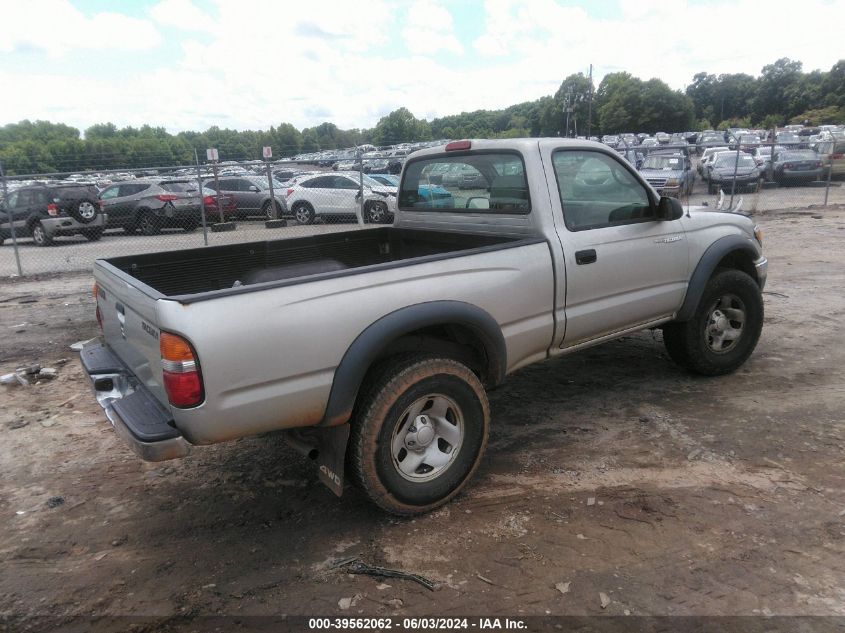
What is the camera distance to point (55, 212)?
14.3 m

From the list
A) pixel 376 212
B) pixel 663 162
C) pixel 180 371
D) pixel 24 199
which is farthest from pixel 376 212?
pixel 180 371

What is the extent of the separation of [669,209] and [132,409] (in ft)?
11.6

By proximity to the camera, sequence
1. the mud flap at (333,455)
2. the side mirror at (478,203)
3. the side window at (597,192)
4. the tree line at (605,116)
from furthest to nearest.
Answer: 1. the tree line at (605,116)
2. the side mirror at (478,203)
3. the side window at (597,192)
4. the mud flap at (333,455)

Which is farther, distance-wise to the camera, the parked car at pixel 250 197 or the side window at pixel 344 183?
the parked car at pixel 250 197

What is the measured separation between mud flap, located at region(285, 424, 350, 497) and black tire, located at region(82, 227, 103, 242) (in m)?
13.7

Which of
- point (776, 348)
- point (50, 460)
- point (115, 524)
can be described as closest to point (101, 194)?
point (50, 460)

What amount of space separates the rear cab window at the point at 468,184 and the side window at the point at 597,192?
0.93 feet

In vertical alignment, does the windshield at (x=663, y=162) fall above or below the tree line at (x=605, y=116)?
below

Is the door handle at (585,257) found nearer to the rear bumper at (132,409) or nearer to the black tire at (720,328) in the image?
the black tire at (720,328)

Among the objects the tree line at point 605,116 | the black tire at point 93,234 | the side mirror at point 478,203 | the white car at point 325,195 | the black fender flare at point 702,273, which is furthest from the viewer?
the tree line at point 605,116

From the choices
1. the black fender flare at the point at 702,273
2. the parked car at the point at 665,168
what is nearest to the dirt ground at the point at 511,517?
the black fender flare at the point at 702,273

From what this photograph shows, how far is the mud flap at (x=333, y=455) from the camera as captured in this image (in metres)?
2.95

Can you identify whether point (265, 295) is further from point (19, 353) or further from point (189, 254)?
point (19, 353)

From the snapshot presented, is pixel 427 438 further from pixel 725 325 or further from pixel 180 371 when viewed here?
pixel 725 325
